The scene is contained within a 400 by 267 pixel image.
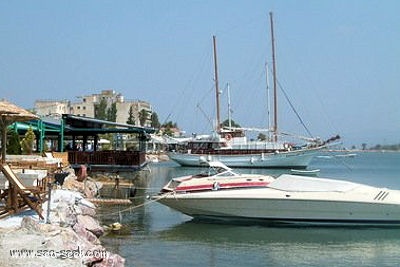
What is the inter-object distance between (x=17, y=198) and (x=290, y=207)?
33.5 feet

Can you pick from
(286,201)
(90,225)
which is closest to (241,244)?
(286,201)

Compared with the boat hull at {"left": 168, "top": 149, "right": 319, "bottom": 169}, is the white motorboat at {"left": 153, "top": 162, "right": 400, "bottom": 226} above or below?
below

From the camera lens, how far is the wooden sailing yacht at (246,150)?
80.4 meters

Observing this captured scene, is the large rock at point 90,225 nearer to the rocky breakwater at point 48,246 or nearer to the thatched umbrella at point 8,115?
the rocky breakwater at point 48,246

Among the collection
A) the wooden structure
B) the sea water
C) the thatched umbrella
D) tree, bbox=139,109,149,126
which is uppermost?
tree, bbox=139,109,149,126

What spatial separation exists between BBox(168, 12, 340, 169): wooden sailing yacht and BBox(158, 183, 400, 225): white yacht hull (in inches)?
2190

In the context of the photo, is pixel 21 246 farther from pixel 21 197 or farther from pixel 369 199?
pixel 369 199

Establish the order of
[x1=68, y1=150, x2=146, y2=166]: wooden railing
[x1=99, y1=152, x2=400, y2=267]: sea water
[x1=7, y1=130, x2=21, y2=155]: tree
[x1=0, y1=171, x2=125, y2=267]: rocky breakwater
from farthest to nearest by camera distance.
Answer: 1. [x1=68, y1=150, x2=146, y2=166]: wooden railing
2. [x1=7, y1=130, x2=21, y2=155]: tree
3. [x1=99, y1=152, x2=400, y2=267]: sea water
4. [x1=0, y1=171, x2=125, y2=267]: rocky breakwater

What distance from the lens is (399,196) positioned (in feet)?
71.1

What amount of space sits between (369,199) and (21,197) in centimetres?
1224

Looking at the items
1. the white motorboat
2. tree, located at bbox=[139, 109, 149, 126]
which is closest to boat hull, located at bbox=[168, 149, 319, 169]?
the white motorboat

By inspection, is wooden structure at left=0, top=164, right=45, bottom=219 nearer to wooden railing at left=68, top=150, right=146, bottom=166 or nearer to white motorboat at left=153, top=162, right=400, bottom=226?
white motorboat at left=153, top=162, right=400, bottom=226

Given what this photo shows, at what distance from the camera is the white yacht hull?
2159cm

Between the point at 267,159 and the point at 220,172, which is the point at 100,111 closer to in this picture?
the point at 267,159
